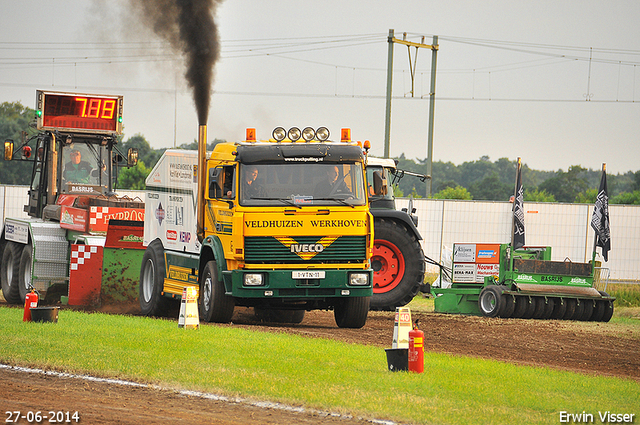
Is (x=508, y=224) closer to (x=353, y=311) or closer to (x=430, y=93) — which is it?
(x=430, y=93)

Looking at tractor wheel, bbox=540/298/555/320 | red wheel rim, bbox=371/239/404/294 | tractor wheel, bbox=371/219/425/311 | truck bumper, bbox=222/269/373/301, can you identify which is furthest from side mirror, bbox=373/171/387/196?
tractor wheel, bbox=540/298/555/320

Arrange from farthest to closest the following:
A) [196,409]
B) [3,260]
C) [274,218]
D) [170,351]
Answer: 1. [3,260]
2. [274,218]
3. [170,351]
4. [196,409]

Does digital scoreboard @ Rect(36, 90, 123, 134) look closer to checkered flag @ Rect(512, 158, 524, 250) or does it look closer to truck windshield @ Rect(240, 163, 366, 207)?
truck windshield @ Rect(240, 163, 366, 207)

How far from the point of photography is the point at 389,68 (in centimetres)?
3459

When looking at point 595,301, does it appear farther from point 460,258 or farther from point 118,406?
point 118,406

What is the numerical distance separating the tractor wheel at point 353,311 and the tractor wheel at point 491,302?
4969 millimetres

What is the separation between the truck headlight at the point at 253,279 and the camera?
14.2 meters

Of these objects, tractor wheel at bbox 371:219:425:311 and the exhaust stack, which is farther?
tractor wheel at bbox 371:219:425:311

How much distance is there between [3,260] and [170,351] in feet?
39.7

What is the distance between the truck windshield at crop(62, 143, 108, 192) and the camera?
68.9ft

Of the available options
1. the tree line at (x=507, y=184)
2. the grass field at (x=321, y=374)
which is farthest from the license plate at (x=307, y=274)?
the tree line at (x=507, y=184)

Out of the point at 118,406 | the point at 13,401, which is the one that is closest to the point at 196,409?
the point at 118,406

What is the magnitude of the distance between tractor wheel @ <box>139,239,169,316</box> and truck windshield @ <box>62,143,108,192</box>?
3.72 meters

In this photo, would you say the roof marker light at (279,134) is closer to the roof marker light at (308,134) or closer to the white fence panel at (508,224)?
the roof marker light at (308,134)
